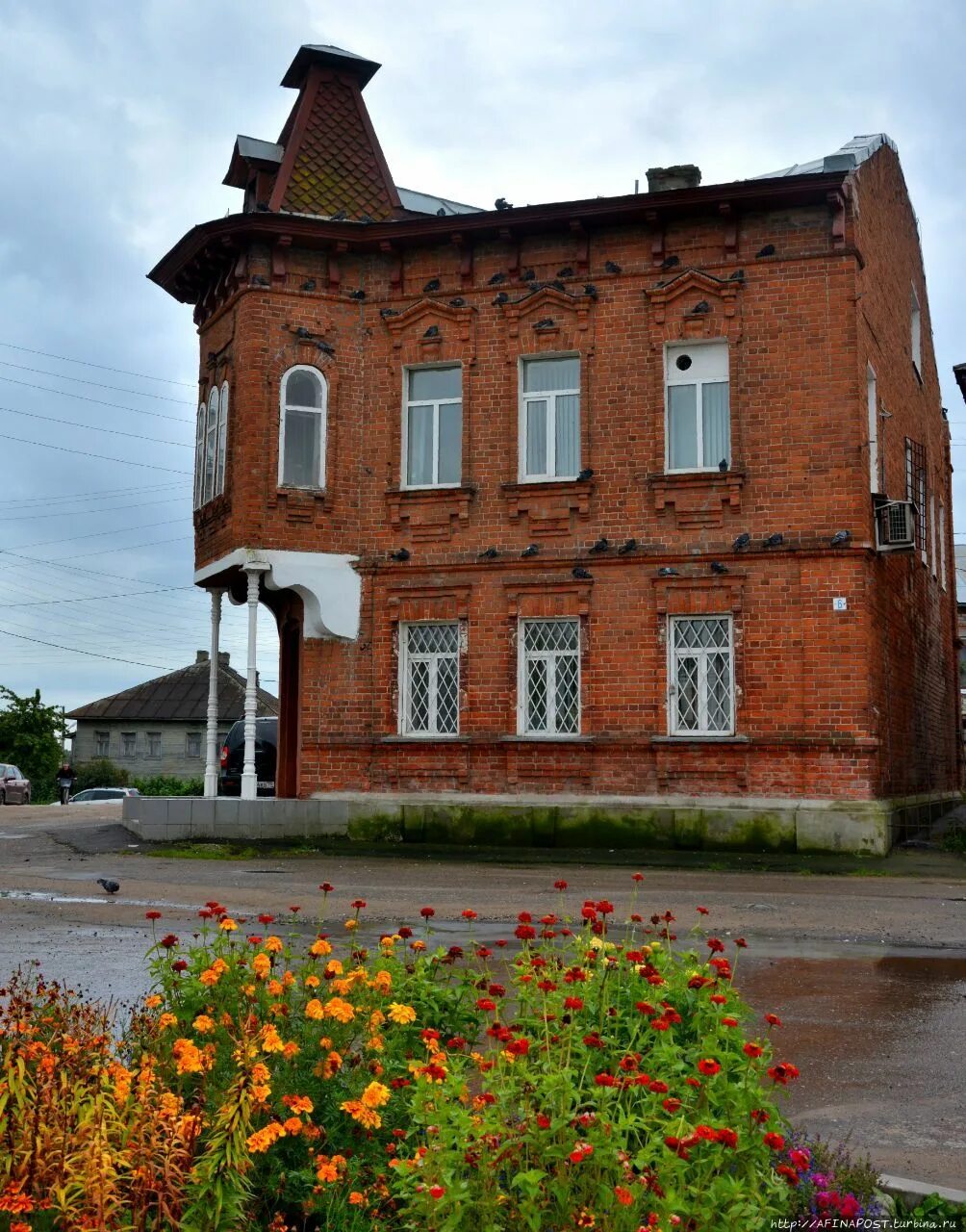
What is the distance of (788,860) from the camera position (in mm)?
16500

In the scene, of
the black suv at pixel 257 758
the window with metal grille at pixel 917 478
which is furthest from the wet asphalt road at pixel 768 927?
the window with metal grille at pixel 917 478

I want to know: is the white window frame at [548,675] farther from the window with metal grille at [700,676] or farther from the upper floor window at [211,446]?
the upper floor window at [211,446]

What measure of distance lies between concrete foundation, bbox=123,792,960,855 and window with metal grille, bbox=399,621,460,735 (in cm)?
108

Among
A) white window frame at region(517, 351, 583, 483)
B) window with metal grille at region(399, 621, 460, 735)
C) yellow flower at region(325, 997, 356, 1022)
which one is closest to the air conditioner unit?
white window frame at region(517, 351, 583, 483)

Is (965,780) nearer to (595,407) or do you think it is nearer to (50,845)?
(595,407)

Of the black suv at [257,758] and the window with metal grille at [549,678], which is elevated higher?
the window with metal grille at [549,678]

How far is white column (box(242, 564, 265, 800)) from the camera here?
19438 millimetres

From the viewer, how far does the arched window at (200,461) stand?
21562 millimetres

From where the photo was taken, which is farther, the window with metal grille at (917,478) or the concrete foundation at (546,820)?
the window with metal grille at (917,478)

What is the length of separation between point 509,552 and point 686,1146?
1620cm

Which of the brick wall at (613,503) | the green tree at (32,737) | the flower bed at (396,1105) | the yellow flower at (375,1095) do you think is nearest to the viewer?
the flower bed at (396,1105)

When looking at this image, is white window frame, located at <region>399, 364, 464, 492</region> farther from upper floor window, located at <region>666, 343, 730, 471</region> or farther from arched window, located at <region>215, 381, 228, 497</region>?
upper floor window, located at <region>666, 343, 730, 471</region>

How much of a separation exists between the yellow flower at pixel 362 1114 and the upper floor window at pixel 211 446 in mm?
17425

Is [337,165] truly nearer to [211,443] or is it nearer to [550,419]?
[211,443]
